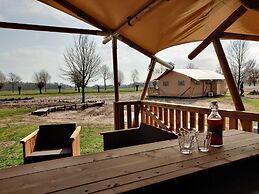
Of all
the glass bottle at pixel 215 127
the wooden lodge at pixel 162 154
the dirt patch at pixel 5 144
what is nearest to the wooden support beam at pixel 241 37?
the wooden lodge at pixel 162 154

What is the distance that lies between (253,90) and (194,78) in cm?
550

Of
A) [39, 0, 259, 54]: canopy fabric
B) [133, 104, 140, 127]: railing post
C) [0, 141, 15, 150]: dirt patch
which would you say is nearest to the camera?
[39, 0, 259, 54]: canopy fabric

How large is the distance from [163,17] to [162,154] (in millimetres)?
1915

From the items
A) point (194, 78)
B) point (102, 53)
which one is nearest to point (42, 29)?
point (102, 53)

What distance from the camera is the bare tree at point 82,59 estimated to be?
11.9 m

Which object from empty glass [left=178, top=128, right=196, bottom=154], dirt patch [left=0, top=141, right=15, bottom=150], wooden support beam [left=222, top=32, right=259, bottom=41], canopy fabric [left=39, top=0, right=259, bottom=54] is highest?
canopy fabric [left=39, top=0, right=259, bottom=54]

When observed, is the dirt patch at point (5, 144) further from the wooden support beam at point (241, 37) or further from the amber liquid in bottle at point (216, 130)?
the wooden support beam at point (241, 37)

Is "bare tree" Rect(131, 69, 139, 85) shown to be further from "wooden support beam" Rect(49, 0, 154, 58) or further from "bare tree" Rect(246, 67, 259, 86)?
"wooden support beam" Rect(49, 0, 154, 58)

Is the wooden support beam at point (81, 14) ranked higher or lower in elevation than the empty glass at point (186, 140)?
higher

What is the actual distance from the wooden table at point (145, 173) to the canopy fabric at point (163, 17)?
158cm

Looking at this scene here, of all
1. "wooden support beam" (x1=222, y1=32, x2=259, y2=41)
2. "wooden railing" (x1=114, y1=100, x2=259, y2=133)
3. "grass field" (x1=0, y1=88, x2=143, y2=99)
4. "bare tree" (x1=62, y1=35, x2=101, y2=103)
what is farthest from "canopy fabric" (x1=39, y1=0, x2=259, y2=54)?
"grass field" (x1=0, y1=88, x2=143, y2=99)

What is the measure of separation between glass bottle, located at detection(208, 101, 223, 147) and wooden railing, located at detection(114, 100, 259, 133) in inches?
39.8

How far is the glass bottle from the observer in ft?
3.92

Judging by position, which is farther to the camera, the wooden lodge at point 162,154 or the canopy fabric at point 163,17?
the canopy fabric at point 163,17
